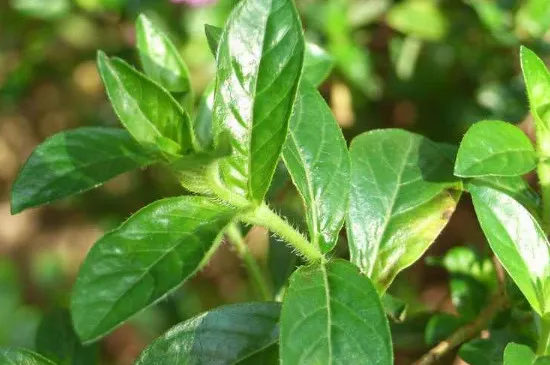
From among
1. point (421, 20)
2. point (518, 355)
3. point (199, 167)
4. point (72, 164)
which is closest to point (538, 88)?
point (518, 355)

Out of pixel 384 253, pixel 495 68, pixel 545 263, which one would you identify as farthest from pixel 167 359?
pixel 495 68

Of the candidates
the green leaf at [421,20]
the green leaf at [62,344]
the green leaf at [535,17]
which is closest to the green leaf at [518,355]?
the green leaf at [62,344]

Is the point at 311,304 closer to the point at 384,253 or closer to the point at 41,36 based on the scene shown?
the point at 384,253

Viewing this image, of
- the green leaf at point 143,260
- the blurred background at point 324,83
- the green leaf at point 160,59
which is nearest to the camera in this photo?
the green leaf at point 143,260

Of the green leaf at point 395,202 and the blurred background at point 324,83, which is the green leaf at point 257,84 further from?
the blurred background at point 324,83

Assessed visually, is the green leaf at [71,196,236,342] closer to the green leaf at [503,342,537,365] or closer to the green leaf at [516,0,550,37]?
the green leaf at [503,342,537,365]

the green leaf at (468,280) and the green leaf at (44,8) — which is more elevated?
the green leaf at (44,8)

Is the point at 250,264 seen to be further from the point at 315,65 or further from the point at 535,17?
the point at 535,17
